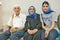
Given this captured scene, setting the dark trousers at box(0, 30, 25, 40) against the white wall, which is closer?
the dark trousers at box(0, 30, 25, 40)

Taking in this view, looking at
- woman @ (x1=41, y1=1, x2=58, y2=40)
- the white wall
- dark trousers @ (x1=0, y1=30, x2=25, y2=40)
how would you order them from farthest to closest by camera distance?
the white wall < dark trousers @ (x1=0, y1=30, x2=25, y2=40) < woman @ (x1=41, y1=1, x2=58, y2=40)

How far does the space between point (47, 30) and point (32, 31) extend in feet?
1.06

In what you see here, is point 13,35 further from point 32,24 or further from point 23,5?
point 23,5

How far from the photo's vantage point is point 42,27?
356 cm

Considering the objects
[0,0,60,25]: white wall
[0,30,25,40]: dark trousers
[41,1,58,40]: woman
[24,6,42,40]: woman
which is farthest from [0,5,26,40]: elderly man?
[0,0,60,25]: white wall

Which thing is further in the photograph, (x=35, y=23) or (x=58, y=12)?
(x=58, y=12)

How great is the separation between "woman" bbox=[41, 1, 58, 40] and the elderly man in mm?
502

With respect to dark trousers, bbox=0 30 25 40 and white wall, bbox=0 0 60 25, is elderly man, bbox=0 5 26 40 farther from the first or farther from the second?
white wall, bbox=0 0 60 25

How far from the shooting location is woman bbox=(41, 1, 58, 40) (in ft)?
10.8

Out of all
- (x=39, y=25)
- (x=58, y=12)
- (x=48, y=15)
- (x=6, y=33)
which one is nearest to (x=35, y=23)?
(x=39, y=25)

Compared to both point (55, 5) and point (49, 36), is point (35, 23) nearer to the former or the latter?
point (49, 36)

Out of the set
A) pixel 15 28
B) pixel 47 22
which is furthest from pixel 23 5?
pixel 47 22

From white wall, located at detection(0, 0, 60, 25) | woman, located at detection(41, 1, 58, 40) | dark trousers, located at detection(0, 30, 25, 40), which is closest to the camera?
woman, located at detection(41, 1, 58, 40)

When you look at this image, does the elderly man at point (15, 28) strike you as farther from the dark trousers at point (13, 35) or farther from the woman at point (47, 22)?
the woman at point (47, 22)
